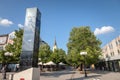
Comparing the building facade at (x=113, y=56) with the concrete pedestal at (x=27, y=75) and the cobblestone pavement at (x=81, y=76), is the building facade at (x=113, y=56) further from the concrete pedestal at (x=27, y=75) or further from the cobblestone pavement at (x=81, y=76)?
the concrete pedestal at (x=27, y=75)

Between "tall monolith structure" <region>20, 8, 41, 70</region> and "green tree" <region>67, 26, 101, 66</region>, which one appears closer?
"tall monolith structure" <region>20, 8, 41, 70</region>

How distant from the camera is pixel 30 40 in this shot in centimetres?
1554

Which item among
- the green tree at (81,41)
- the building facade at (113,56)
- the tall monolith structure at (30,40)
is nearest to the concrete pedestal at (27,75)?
the tall monolith structure at (30,40)

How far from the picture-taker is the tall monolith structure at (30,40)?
49.1 feet

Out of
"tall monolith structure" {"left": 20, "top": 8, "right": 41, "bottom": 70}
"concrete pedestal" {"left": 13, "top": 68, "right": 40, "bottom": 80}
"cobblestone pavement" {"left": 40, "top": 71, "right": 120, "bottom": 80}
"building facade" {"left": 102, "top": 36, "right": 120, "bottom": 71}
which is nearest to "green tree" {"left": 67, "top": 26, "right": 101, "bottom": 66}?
"building facade" {"left": 102, "top": 36, "right": 120, "bottom": 71}

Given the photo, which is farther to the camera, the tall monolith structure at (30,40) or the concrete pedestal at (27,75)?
the tall monolith structure at (30,40)

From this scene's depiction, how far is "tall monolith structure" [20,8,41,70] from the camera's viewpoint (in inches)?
590

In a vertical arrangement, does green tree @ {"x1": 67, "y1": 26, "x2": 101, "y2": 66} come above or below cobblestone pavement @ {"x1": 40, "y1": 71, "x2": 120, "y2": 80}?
above

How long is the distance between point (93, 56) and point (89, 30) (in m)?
8.73

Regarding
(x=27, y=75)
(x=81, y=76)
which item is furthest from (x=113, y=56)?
(x=27, y=75)

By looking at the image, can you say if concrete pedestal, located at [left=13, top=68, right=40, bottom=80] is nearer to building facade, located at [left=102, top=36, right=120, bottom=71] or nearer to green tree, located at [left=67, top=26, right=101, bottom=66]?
green tree, located at [left=67, top=26, right=101, bottom=66]

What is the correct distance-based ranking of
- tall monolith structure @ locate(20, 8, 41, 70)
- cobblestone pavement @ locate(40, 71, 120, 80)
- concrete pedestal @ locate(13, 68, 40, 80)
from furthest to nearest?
cobblestone pavement @ locate(40, 71, 120, 80), tall monolith structure @ locate(20, 8, 41, 70), concrete pedestal @ locate(13, 68, 40, 80)

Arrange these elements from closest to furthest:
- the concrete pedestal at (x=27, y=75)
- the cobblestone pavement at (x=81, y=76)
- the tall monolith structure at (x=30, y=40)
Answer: the concrete pedestal at (x=27, y=75)
the tall monolith structure at (x=30, y=40)
the cobblestone pavement at (x=81, y=76)

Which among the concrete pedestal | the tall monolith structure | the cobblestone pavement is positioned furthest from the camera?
the cobblestone pavement
